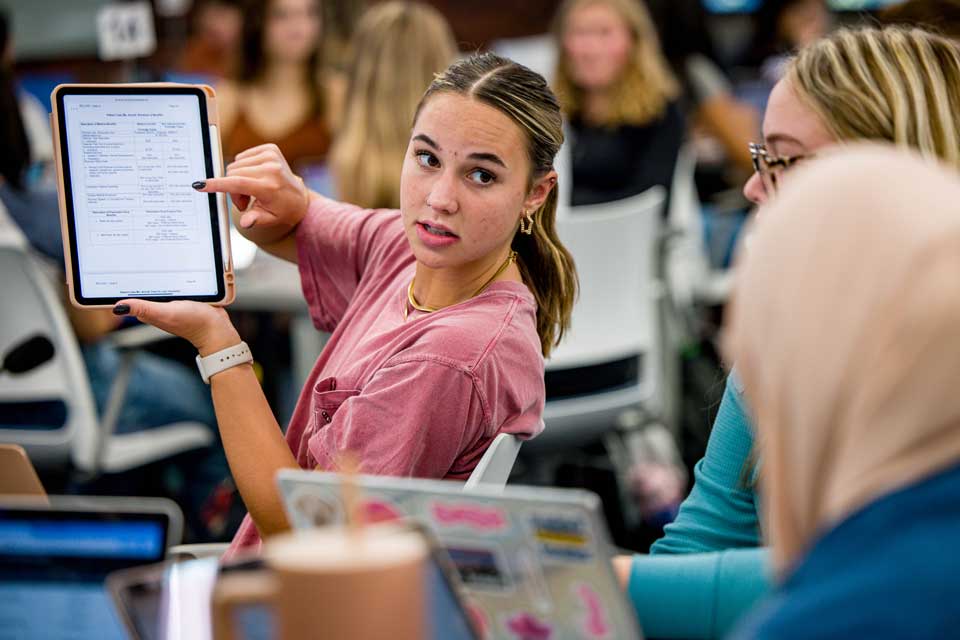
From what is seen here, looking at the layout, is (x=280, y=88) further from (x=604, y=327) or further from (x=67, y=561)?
(x=67, y=561)

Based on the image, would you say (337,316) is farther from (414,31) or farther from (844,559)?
(414,31)

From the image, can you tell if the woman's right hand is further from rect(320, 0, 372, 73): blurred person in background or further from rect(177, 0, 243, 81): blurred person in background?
rect(177, 0, 243, 81): blurred person in background

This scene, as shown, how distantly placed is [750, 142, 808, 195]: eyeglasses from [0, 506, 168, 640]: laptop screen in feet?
2.67

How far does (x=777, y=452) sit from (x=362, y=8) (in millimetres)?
4295

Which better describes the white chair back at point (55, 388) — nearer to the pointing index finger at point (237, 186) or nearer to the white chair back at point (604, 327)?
the white chair back at point (604, 327)

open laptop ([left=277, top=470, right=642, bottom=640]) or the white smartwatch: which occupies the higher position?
open laptop ([left=277, top=470, right=642, bottom=640])

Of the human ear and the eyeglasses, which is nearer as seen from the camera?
the eyeglasses

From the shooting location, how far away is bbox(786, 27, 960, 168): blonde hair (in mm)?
1294

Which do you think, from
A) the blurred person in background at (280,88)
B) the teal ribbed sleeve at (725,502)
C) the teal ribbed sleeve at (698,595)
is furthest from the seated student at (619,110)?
the teal ribbed sleeve at (698,595)

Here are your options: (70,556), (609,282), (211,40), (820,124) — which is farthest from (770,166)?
(211,40)

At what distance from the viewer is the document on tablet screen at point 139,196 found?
1.43 m

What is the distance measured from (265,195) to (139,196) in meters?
0.20

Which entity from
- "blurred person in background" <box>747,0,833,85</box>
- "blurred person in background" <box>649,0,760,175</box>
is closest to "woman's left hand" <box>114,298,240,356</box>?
"blurred person in background" <box>649,0,760,175</box>

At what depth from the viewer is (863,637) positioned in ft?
2.20
